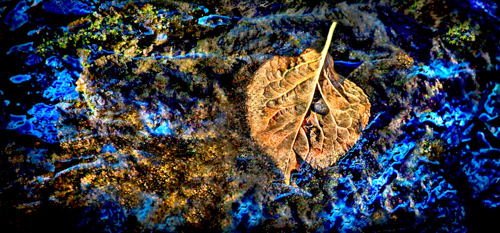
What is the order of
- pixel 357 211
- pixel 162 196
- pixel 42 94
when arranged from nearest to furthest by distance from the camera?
pixel 42 94, pixel 162 196, pixel 357 211

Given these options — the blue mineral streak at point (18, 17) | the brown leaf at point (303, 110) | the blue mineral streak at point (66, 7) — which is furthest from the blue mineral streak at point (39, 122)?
the brown leaf at point (303, 110)

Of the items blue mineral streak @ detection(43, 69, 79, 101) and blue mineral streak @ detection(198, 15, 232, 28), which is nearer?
blue mineral streak @ detection(43, 69, 79, 101)

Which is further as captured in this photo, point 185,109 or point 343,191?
point 343,191

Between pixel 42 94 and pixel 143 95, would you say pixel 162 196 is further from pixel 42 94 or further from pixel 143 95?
pixel 42 94

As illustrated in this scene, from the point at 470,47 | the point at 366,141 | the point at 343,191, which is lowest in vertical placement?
the point at 343,191

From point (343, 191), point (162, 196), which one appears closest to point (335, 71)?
point (343, 191)

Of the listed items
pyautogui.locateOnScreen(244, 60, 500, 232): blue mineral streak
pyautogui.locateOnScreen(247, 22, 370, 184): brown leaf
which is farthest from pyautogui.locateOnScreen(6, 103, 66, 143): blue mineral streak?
pyautogui.locateOnScreen(244, 60, 500, 232): blue mineral streak

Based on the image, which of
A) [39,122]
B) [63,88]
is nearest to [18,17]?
[63,88]

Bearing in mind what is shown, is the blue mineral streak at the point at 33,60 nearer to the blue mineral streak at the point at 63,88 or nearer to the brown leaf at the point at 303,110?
the blue mineral streak at the point at 63,88

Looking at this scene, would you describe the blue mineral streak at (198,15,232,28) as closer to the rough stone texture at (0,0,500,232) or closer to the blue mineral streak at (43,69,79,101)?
the rough stone texture at (0,0,500,232)
